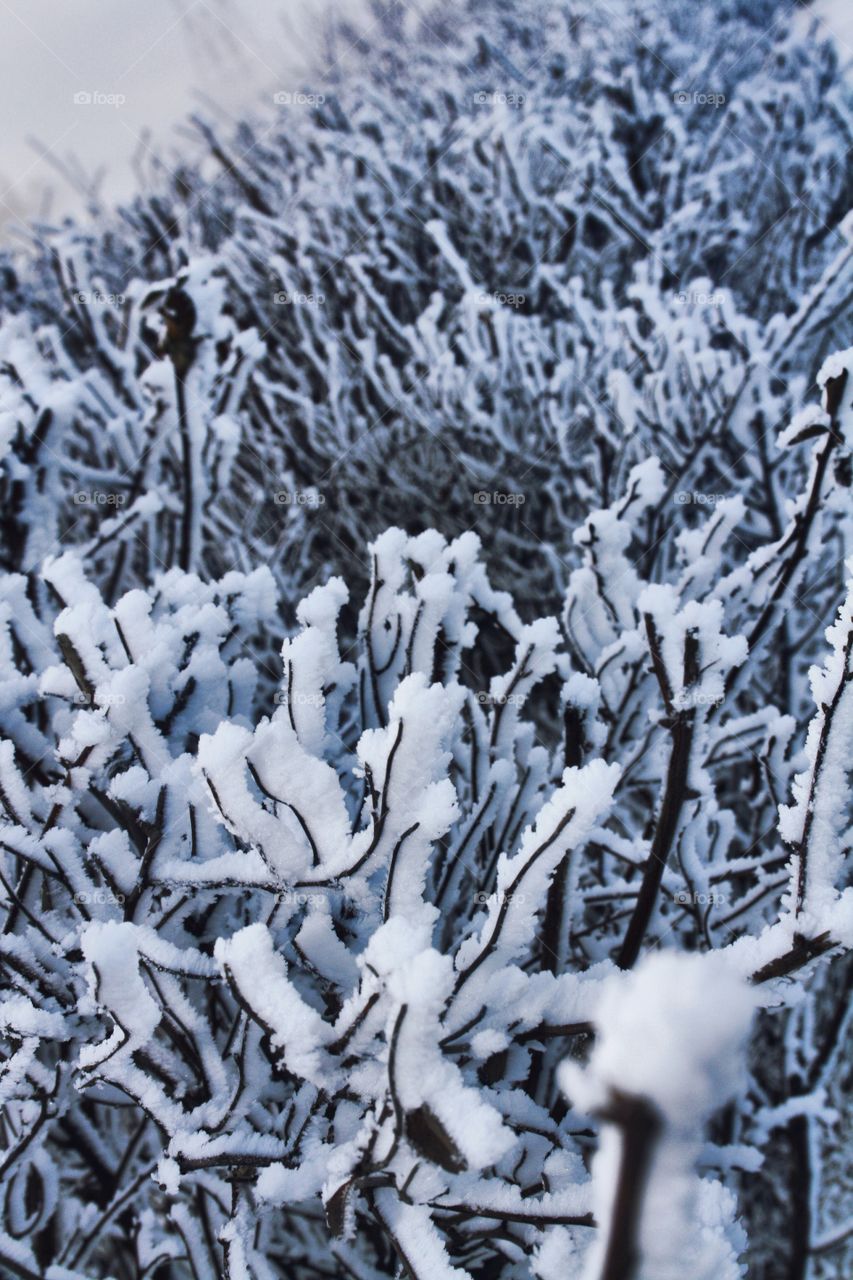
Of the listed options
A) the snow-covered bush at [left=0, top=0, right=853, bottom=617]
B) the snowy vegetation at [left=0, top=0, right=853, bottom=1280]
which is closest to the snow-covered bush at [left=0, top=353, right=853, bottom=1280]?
the snowy vegetation at [left=0, top=0, right=853, bottom=1280]

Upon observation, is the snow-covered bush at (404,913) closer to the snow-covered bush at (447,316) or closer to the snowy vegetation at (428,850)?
the snowy vegetation at (428,850)

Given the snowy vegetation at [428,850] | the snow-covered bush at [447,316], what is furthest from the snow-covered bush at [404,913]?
the snow-covered bush at [447,316]

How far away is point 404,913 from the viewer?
1.02 meters

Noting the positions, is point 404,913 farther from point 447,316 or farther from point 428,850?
point 447,316

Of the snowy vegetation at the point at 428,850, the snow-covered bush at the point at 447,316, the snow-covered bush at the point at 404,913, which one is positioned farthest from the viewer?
the snow-covered bush at the point at 447,316

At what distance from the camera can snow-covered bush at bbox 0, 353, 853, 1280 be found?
2.61 feet

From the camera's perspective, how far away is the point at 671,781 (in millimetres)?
1237

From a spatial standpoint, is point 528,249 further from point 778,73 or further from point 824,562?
point 778,73

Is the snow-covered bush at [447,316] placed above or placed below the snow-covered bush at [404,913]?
above

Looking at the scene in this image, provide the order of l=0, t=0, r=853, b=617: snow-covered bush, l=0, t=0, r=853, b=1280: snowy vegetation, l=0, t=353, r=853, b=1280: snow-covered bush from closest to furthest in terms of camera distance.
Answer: l=0, t=353, r=853, b=1280: snow-covered bush, l=0, t=0, r=853, b=1280: snowy vegetation, l=0, t=0, r=853, b=617: snow-covered bush

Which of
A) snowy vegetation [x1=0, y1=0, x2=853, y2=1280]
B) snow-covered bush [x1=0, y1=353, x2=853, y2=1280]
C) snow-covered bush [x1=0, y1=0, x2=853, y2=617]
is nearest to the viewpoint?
snow-covered bush [x1=0, y1=353, x2=853, y2=1280]

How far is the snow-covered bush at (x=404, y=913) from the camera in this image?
2.61ft

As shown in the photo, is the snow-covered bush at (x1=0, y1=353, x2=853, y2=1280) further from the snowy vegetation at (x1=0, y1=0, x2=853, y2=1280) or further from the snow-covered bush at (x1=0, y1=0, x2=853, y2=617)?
the snow-covered bush at (x1=0, y1=0, x2=853, y2=617)

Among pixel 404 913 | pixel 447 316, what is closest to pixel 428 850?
pixel 404 913
